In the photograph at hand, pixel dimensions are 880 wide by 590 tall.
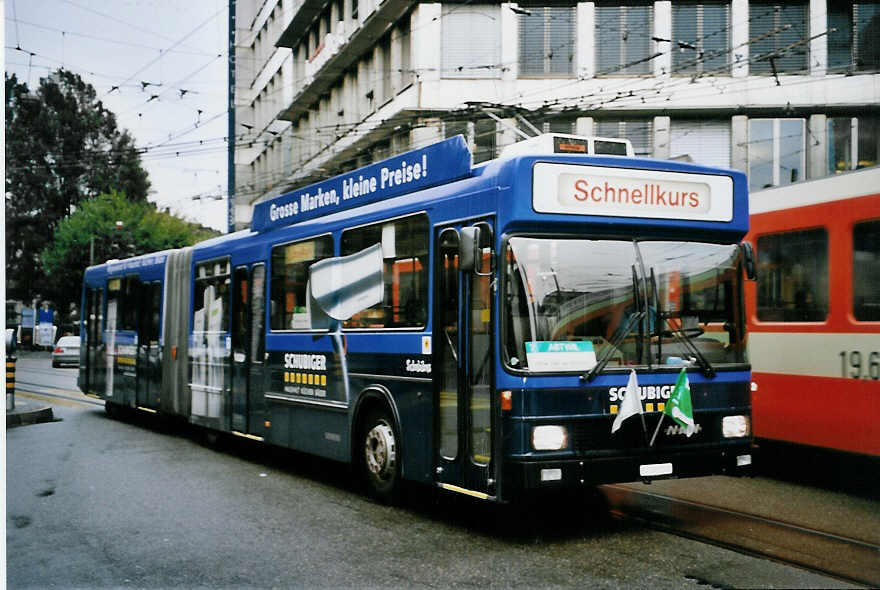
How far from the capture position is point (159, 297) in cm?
1511

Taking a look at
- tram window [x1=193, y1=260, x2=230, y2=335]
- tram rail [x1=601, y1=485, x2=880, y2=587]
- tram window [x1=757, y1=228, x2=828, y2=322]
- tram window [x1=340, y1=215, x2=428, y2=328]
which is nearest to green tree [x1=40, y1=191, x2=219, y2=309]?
tram window [x1=193, y1=260, x2=230, y2=335]

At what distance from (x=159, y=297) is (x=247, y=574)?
966 centimetres

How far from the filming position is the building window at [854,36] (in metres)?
23.2

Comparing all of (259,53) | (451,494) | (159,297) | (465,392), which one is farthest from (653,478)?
(259,53)

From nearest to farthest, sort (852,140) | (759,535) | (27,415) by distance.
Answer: (759,535) → (27,415) → (852,140)

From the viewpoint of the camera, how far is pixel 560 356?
22.5 feet

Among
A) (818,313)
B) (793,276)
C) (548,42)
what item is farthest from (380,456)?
(548,42)

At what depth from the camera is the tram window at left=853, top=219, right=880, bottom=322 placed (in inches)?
339

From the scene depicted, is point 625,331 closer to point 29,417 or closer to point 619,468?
point 619,468

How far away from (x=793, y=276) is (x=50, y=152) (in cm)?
1093

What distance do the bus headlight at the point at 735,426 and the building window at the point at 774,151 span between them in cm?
1925

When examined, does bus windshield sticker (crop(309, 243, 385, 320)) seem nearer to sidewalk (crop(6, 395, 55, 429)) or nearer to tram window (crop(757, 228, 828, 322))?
tram window (crop(757, 228, 828, 322))

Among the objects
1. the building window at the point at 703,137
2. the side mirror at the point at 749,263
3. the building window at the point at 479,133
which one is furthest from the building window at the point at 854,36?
the side mirror at the point at 749,263

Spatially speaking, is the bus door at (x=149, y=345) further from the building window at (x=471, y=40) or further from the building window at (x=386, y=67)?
the building window at (x=386, y=67)
